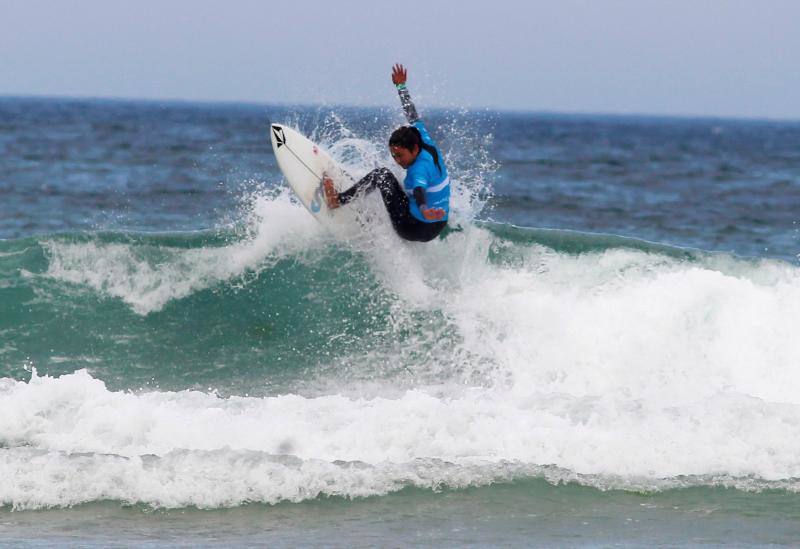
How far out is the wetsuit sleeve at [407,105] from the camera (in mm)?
8898

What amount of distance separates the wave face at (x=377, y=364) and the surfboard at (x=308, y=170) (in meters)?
0.47

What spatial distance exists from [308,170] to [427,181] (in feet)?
5.06

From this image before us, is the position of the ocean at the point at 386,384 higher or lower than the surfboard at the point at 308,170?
lower

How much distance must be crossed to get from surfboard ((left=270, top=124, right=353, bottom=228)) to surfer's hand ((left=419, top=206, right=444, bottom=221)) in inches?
44.4

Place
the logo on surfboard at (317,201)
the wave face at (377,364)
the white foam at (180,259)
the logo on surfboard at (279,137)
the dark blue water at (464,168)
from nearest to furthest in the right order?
the wave face at (377,364)
the logo on surfboard at (317,201)
the logo on surfboard at (279,137)
the white foam at (180,259)
the dark blue water at (464,168)

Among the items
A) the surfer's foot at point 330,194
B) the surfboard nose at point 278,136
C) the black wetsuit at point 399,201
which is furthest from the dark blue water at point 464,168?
the black wetsuit at point 399,201

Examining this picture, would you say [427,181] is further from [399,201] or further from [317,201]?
[317,201]

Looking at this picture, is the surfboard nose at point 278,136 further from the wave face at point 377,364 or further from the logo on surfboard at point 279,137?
the wave face at point 377,364

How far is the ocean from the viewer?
20.5ft

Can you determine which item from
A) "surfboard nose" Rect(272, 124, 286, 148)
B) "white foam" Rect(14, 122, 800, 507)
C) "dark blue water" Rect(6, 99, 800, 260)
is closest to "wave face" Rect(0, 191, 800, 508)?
"white foam" Rect(14, 122, 800, 507)

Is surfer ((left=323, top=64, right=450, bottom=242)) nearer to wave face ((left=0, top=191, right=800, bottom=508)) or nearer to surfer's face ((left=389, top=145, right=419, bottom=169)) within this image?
surfer's face ((left=389, top=145, right=419, bottom=169))

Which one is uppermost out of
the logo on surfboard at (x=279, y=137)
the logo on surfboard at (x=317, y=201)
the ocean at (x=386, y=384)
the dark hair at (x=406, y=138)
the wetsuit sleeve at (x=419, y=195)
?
the dark hair at (x=406, y=138)

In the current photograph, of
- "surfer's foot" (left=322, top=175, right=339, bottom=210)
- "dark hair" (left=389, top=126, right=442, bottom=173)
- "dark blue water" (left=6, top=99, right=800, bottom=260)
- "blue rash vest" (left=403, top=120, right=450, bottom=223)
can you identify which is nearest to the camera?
"dark hair" (left=389, top=126, right=442, bottom=173)

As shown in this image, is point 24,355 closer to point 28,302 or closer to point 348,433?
point 28,302
